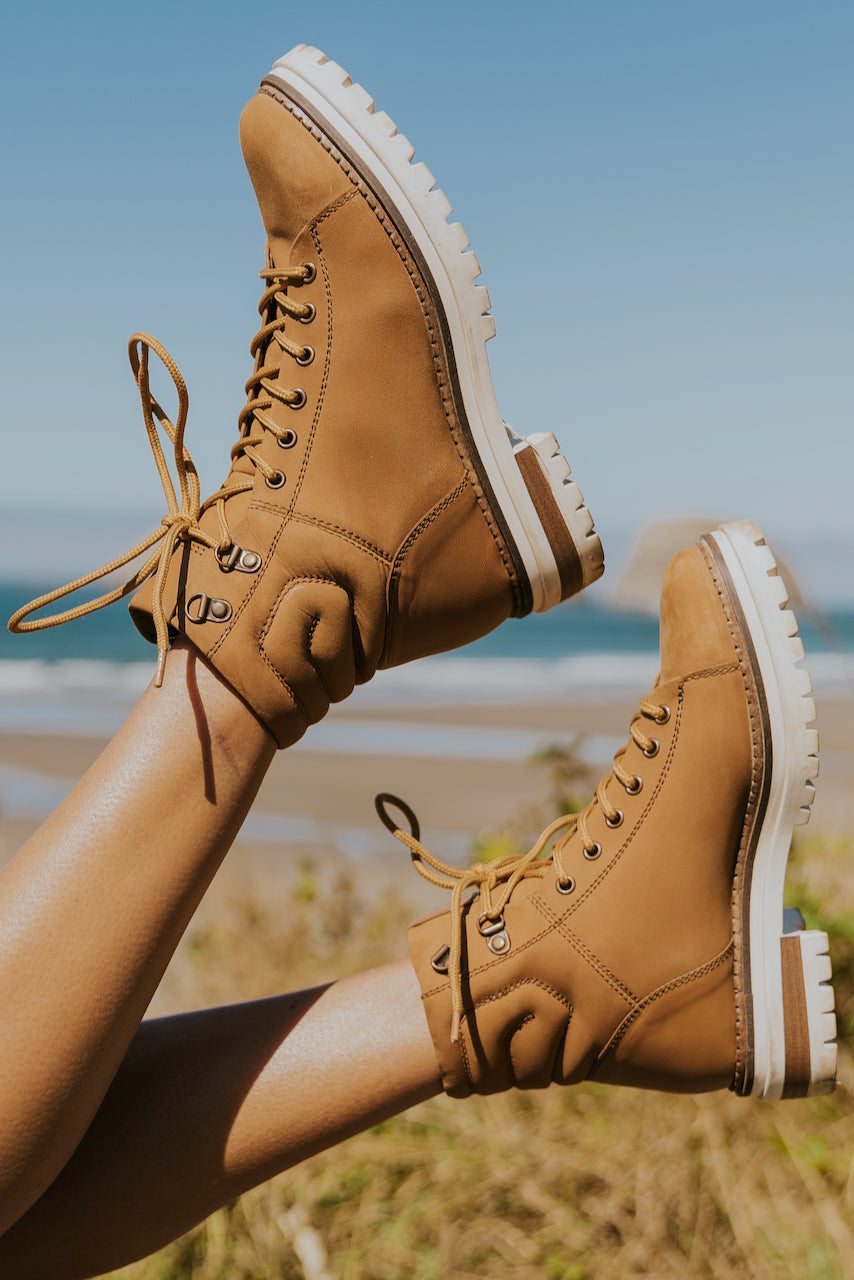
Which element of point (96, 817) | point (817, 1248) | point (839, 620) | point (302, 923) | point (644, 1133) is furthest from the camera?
point (839, 620)

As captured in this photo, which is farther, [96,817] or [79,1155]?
[79,1155]

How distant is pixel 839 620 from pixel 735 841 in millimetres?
33292

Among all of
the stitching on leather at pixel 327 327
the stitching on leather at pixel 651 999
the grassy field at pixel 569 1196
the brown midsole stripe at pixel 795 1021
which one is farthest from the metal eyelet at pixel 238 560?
the grassy field at pixel 569 1196

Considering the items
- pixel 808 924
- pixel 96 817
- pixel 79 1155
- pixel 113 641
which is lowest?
pixel 113 641

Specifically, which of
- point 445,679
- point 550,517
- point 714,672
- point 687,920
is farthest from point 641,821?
point 445,679

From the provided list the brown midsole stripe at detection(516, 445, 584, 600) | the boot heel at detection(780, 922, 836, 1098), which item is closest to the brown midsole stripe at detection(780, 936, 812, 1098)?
the boot heel at detection(780, 922, 836, 1098)

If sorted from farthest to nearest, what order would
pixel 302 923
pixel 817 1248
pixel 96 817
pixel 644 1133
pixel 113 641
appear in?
pixel 113 641 → pixel 302 923 → pixel 644 1133 → pixel 817 1248 → pixel 96 817

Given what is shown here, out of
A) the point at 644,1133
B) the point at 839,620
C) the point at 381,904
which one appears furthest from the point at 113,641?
the point at 839,620

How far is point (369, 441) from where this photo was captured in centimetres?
167

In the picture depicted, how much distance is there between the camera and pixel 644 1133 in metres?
2.25

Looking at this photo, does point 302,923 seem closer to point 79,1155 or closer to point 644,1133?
point 644,1133

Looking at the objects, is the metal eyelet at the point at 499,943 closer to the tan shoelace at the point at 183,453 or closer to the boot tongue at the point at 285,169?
the tan shoelace at the point at 183,453

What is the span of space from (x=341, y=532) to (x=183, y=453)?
1.05 feet

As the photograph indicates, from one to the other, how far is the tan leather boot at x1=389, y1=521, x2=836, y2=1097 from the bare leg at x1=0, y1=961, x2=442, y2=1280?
108 mm
